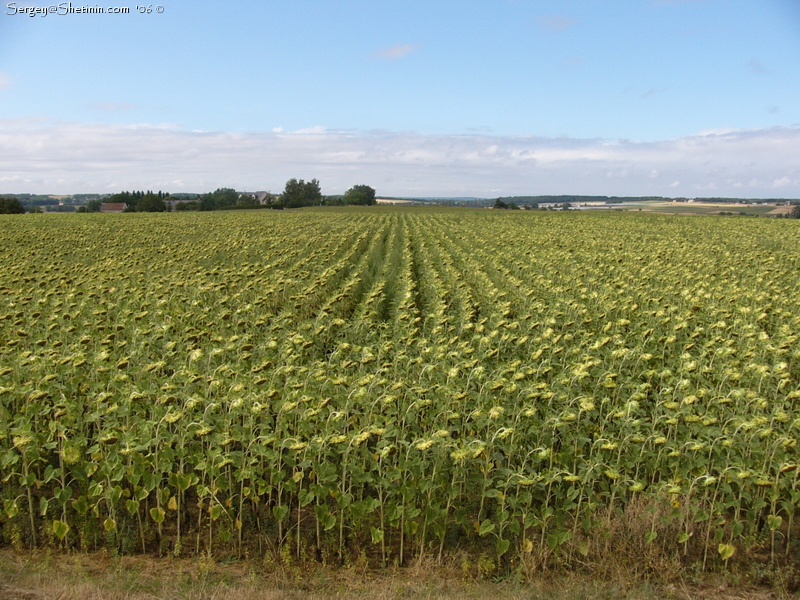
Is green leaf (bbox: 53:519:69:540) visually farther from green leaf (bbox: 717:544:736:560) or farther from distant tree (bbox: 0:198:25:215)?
distant tree (bbox: 0:198:25:215)

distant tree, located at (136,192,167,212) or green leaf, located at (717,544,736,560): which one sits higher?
distant tree, located at (136,192,167,212)

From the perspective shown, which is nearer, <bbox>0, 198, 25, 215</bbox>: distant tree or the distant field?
<bbox>0, 198, 25, 215</bbox>: distant tree

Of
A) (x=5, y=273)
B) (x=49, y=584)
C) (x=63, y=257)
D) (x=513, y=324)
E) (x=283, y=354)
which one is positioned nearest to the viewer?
(x=49, y=584)

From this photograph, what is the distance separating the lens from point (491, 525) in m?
4.00

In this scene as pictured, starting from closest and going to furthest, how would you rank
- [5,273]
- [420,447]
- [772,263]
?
[420,447]
[5,273]
[772,263]

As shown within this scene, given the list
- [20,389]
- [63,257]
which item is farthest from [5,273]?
[20,389]

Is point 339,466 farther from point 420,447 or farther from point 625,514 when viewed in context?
point 625,514

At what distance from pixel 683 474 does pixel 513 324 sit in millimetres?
3536

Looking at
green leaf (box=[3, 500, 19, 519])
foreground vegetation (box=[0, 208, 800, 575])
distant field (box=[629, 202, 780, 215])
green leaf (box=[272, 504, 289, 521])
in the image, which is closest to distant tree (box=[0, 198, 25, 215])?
foreground vegetation (box=[0, 208, 800, 575])

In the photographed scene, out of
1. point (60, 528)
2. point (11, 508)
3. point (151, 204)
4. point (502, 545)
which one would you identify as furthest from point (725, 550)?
point (151, 204)

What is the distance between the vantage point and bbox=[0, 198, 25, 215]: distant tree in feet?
222

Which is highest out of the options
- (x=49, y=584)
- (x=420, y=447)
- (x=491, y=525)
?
(x=420, y=447)

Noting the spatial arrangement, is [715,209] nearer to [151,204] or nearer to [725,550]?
[151,204]

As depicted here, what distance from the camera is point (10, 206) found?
6875cm
